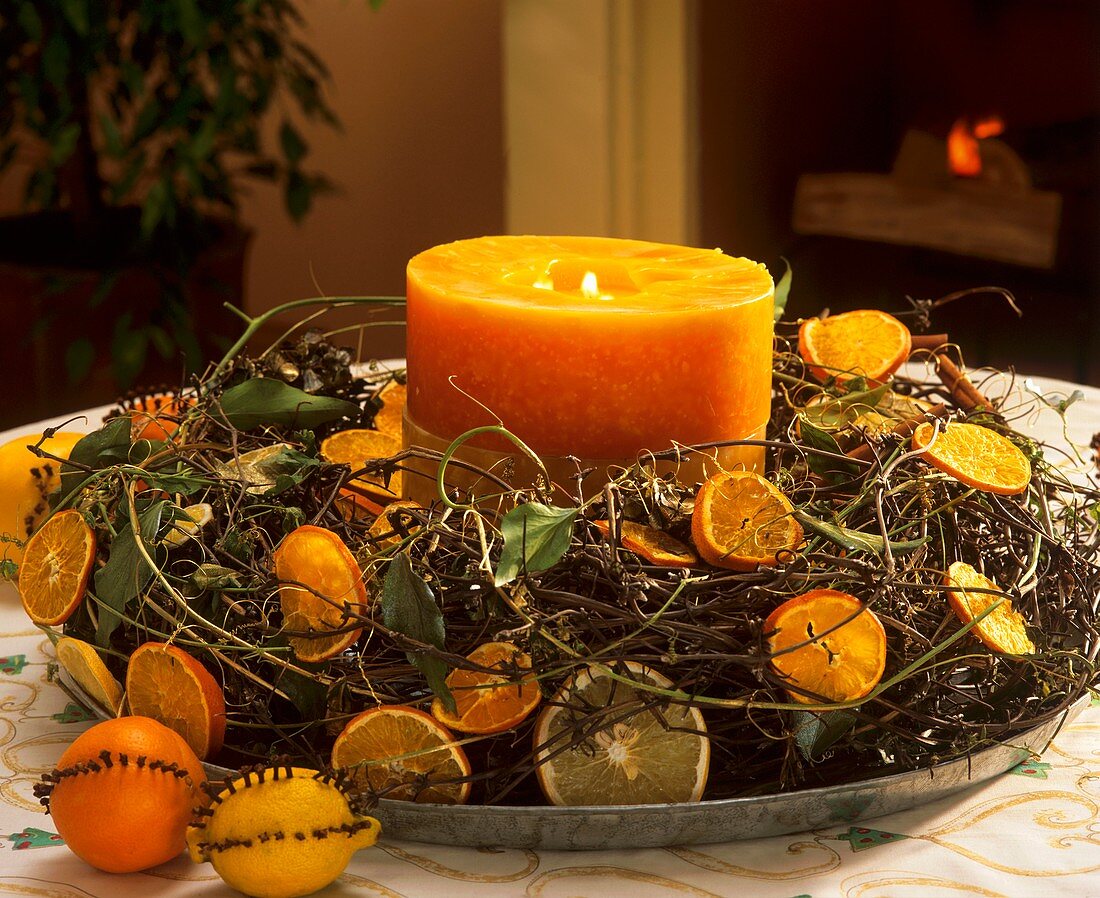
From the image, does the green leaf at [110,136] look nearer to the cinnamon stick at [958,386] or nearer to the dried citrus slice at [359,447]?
the dried citrus slice at [359,447]

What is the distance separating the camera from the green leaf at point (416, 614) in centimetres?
43

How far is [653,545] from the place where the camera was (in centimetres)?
47

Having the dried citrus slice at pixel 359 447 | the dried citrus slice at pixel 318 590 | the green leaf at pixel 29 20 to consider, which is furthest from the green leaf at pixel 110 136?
the dried citrus slice at pixel 318 590

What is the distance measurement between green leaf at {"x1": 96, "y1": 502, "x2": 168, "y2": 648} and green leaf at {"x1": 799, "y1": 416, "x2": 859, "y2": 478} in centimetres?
26

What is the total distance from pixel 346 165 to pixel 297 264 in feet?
0.69

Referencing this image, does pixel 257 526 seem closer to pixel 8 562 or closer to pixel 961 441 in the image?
pixel 8 562

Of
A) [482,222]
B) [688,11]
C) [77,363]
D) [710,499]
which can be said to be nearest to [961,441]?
[710,499]

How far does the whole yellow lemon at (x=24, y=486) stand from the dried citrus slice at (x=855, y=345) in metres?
0.39

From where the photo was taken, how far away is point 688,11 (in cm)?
196

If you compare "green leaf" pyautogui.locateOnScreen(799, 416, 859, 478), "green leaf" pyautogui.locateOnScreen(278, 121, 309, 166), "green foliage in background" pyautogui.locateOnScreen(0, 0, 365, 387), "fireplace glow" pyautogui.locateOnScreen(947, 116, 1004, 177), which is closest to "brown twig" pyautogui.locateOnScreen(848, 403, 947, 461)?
"green leaf" pyautogui.locateOnScreen(799, 416, 859, 478)

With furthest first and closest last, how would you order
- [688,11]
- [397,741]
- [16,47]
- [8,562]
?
[688,11], [16,47], [8,562], [397,741]

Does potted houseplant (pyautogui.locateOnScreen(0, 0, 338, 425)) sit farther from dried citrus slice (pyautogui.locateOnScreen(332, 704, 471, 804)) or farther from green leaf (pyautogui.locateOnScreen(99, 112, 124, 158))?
dried citrus slice (pyautogui.locateOnScreen(332, 704, 471, 804))

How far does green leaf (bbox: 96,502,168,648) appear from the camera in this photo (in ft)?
1.62

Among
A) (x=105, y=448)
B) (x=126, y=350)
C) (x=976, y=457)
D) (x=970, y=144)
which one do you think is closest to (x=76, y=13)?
(x=126, y=350)
